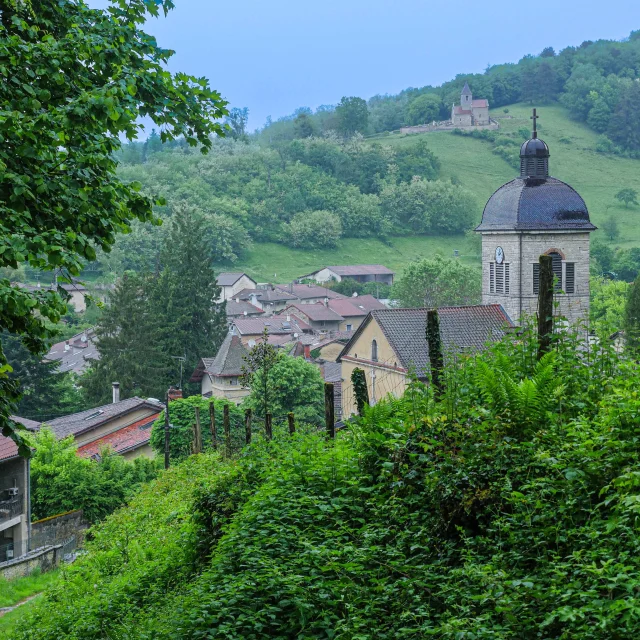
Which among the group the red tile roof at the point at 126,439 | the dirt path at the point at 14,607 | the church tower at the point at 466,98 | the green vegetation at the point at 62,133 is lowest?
the red tile roof at the point at 126,439

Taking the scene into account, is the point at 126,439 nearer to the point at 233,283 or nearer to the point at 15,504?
the point at 15,504

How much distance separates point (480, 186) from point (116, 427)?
111 meters

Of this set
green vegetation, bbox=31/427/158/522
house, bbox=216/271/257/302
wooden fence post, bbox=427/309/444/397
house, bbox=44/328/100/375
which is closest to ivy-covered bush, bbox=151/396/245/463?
green vegetation, bbox=31/427/158/522

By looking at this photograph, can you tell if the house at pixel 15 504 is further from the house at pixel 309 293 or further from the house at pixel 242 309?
the house at pixel 309 293

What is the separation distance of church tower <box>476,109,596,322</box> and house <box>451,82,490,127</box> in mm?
125914

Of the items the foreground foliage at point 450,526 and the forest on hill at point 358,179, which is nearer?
the foreground foliage at point 450,526

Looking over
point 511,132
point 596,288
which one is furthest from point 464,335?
point 511,132

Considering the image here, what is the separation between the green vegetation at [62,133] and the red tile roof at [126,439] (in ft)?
107

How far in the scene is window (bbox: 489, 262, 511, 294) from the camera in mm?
52844

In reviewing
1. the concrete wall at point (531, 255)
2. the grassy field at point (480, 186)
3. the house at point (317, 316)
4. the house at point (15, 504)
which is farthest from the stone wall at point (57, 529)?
the grassy field at point (480, 186)

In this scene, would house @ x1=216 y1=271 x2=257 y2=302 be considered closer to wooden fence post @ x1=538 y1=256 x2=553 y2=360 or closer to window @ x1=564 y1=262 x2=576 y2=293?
window @ x1=564 y1=262 x2=576 y2=293

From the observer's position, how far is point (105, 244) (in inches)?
350

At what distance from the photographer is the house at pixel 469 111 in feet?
573

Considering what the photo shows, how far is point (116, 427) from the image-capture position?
45.0 meters
